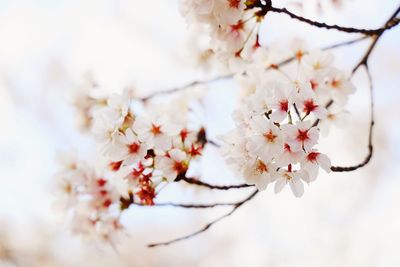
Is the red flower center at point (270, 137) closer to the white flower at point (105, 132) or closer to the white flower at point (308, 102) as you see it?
the white flower at point (308, 102)

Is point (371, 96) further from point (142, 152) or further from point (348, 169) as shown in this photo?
point (142, 152)

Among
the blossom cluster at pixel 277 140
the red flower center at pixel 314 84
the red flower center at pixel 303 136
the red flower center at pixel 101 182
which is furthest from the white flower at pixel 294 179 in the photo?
the red flower center at pixel 101 182

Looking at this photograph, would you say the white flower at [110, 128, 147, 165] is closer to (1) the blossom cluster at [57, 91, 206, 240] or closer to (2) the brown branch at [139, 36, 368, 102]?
(1) the blossom cluster at [57, 91, 206, 240]

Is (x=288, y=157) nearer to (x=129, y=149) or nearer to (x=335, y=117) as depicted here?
(x=129, y=149)

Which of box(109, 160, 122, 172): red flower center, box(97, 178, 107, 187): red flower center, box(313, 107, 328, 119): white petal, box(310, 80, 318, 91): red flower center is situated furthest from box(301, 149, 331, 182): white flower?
box(97, 178, 107, 187): red flower center

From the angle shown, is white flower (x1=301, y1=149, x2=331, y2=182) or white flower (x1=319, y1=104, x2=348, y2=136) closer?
white flower (x1=301, y1=149, x2=331, y2=182)

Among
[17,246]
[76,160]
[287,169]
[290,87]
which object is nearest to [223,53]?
[290,87]
